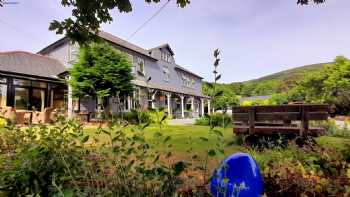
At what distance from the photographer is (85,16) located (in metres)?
2.96

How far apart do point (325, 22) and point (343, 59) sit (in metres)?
29.6

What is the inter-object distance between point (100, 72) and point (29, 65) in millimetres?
6156

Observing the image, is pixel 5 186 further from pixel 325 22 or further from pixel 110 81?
pixel 110 81

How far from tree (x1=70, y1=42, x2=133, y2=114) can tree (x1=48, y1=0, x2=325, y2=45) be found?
11.4 m

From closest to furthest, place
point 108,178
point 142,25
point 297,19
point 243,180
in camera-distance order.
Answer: point 108,178 < point 243,180 < point 297,19 < point 142,25

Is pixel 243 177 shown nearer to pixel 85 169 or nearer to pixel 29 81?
pixel 85 169

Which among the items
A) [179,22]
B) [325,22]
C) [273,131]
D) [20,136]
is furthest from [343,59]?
[20,136]

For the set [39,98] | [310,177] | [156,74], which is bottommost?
[310,177]

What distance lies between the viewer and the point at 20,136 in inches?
97.3

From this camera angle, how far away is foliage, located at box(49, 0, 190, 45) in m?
2.89

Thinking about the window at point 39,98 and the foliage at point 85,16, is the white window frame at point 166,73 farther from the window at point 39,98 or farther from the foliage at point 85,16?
the foliage at point 85,16

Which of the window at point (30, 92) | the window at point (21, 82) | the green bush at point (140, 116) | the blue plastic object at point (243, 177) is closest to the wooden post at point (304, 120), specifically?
the blue plastic object at point (243, 177)

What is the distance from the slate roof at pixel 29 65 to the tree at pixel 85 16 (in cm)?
1428

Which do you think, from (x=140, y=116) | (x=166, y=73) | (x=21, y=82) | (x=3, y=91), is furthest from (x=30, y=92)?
(x=140, y=116)
